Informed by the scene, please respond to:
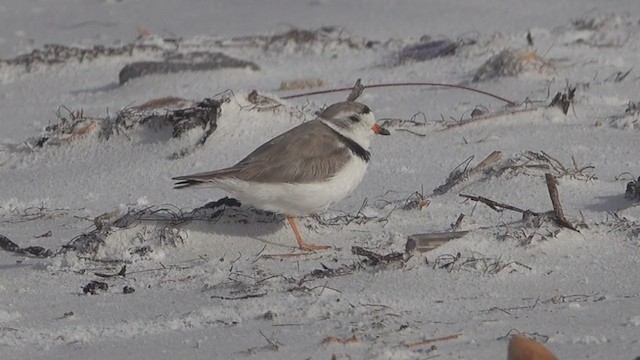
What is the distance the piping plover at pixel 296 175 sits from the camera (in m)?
4.70

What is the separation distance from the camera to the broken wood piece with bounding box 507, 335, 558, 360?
9.87 feet

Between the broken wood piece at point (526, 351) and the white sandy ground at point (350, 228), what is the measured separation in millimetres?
302

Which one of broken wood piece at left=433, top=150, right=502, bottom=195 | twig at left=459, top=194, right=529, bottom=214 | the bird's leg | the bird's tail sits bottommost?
the bird's leg

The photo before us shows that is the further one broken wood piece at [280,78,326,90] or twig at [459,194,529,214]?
broken wood piece at [280,78,326,90]

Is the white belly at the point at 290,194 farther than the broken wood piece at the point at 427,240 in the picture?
Yes

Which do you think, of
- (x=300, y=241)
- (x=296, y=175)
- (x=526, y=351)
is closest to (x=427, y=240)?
(x=300, y=241)

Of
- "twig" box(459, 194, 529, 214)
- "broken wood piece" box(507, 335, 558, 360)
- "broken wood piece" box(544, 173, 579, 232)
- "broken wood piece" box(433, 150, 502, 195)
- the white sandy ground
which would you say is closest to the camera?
"broken wood piece" box(507, 335, 558, 360)

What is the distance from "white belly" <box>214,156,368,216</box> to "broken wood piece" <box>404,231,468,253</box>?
53cm

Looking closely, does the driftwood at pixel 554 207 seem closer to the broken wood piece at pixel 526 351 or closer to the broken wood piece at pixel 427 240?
the broken wood piece at pixel 427 240

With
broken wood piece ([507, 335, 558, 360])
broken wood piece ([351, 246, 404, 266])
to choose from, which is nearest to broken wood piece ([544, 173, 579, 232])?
broken wood piece ([351, 246, 404, 266])

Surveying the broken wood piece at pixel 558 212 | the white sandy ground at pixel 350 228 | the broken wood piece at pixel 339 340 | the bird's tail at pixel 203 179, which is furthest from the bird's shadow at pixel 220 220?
the broken wood piece at pixel 339 340

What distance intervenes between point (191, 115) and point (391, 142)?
3.19 ft

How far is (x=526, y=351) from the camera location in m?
3.02

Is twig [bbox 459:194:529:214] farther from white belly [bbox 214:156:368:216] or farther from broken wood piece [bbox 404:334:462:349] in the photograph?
broken wood piece [bbox 404:334:462:349]
